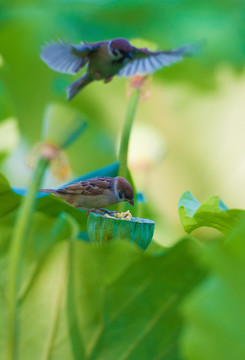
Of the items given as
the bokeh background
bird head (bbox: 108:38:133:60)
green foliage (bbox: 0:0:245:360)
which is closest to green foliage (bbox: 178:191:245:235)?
green foliage (bbox: 0:0:245:360)

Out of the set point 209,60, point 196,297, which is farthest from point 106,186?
point 209,60

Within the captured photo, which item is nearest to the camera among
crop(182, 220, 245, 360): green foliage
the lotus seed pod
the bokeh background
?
crop(182, 220, 245, 360): green foliage

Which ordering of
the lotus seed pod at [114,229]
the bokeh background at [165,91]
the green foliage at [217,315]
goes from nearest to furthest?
the green foliage at [217,315]
the lotus seed pod at [114,229]
the bokeh background at [165,91]

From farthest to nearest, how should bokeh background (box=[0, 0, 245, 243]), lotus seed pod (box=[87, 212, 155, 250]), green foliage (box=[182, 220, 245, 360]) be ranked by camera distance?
bokeh background (box=[0, 0, 245, 243]) < lotus seed pod (box=[87, 212, 155, 250]) < green foliage (box=[182, 220, 245, 360])

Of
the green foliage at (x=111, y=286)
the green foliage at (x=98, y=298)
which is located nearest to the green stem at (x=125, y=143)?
the green foliage at (x=111, y=286)

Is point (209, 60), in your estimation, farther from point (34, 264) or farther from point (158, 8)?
point (34, 264)

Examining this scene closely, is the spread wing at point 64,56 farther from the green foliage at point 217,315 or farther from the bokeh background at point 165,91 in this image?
the bokeh background at point 165,91

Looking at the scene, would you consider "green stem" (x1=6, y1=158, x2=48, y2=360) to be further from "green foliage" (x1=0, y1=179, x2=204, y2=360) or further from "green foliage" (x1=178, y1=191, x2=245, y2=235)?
"green foliage" (x1=178, y1=191, x2=245, y2=235)

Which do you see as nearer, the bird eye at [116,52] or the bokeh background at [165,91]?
the bird eye at [116,52]
